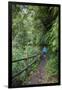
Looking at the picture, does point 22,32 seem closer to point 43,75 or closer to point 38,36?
point 38,36

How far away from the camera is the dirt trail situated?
2291 mm

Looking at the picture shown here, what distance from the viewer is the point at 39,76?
2320 millimetres

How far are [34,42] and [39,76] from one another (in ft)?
1.22

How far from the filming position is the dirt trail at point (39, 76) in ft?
7.52

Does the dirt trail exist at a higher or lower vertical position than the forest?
lower

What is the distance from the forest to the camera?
2.25 meters

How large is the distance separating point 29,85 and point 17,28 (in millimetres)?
619

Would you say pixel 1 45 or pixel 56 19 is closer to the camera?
pixel 1 45

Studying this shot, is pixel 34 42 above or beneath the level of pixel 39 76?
above

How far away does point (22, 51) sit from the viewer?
2.27 meters

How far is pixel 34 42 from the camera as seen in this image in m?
2.31

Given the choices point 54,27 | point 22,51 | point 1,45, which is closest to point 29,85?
point 22,51

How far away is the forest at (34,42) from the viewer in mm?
2250

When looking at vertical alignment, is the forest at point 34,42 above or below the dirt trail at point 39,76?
above
